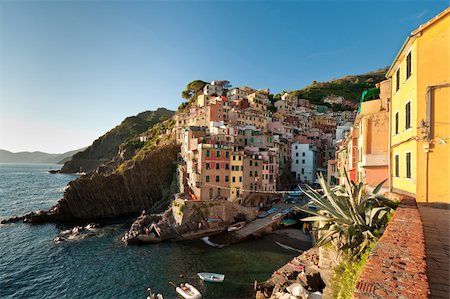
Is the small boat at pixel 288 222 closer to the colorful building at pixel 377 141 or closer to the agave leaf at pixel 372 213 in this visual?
the colorful building at pixel 377 141

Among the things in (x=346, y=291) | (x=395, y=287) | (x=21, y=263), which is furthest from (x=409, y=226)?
(x=21, y=263)

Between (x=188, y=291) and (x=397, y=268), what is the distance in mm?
20909

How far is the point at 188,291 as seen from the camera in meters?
21.0

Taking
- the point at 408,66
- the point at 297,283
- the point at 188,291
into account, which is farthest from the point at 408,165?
the point at 188,291

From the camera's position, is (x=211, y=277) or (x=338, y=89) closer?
(x=211, y=277)

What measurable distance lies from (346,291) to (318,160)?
63.7 m

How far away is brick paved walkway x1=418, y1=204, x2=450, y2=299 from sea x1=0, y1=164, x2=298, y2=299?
1693 cm

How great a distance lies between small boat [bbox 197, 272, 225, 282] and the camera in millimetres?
23252

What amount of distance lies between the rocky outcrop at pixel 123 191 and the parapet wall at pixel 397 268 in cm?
5236

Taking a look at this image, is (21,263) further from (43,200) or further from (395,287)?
(43,200)

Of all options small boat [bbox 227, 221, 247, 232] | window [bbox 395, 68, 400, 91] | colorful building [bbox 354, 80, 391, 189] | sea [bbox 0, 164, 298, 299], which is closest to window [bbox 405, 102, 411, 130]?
window [bbox 395, 68, 400, 91]

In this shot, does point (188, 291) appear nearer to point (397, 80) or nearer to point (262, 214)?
point (397, 80)

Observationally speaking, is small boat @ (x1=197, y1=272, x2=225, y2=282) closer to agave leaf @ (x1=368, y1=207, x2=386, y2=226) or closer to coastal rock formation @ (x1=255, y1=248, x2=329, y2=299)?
coastal rock formation @ (x1=255, y1=248, x2=329, y2=299)

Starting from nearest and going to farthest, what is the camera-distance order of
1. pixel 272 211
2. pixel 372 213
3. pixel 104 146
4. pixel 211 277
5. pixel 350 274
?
pixel 350 274, pixel 372 213, pixel 211 277, pixel 272 211, pixel 104 146
